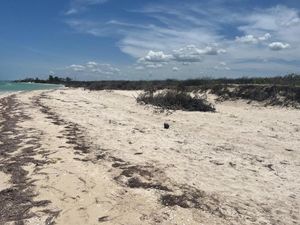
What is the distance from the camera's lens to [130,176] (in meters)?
6.92

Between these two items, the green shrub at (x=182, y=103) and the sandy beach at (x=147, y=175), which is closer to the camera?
the sandy beach at (x=147, y=175)

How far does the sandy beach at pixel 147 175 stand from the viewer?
17.5 ft

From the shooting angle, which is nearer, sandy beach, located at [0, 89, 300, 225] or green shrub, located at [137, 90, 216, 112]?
sandy beach, located at [0, 89, 300, 225]

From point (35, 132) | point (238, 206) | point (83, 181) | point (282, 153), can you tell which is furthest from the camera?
point (35, 132)

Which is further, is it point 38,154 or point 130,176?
point 38,154

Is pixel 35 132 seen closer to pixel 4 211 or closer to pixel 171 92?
pixel 4 211

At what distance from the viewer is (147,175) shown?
6.97m

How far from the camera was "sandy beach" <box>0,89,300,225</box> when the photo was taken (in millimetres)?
5320

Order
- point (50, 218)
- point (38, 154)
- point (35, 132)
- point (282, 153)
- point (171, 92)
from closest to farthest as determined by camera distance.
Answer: point (50, 218) < point (38, 154) < point (282, 153) < point (35, 132) < point (171, 92)

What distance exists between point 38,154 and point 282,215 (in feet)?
16.5

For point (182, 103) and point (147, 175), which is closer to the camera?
point (147, 175)

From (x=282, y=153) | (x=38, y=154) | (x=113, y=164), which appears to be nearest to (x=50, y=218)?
(x=113, y=164)

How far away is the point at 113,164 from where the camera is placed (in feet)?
25.3

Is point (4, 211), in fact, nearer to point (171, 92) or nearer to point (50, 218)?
point (50, 218)
